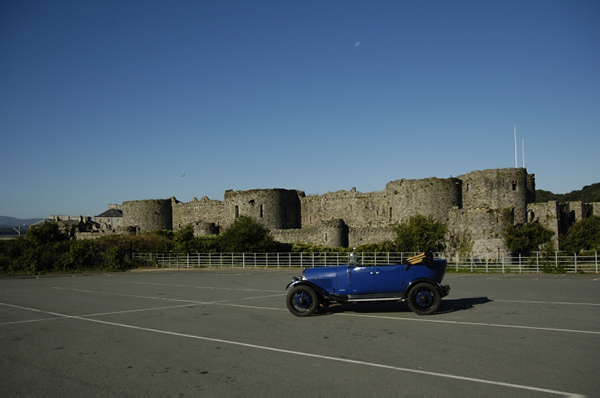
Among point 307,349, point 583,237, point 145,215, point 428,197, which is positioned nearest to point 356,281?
point 307,349

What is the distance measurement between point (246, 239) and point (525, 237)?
65.0 ft

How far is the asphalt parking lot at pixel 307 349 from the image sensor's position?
6.74 meters

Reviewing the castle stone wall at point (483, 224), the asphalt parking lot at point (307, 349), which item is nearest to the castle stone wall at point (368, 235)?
the castle stone wall at point (483, 224)

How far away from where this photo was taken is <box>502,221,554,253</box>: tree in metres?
34.8

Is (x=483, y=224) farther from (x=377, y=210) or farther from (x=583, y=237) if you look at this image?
(x=377, y=210)

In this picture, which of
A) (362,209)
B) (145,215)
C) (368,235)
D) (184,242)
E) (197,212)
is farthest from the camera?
(145,215)

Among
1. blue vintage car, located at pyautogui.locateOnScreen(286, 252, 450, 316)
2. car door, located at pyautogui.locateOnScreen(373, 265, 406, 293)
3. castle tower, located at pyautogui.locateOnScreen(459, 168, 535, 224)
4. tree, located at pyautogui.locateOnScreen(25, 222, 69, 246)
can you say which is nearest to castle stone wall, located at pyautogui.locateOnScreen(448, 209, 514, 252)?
castle tower, located at pyautogui.locateOnScreen(459, 168, 535, 224)

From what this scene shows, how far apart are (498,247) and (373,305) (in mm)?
23258

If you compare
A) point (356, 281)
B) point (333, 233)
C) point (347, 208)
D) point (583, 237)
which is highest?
point (347, 208)

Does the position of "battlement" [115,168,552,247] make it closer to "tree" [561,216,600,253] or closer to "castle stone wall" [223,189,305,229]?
"castle stone wall" [223,189,305,229]

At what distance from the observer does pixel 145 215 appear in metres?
63.0

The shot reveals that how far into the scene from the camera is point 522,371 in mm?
7070

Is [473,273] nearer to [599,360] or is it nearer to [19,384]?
[599,360]

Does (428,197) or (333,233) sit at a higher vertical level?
(428,197)
